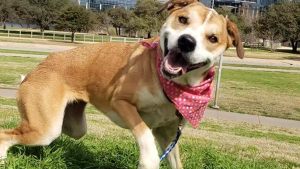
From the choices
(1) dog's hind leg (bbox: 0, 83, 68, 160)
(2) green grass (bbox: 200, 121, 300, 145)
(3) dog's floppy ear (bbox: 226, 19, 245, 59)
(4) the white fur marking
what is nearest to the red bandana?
(3) dog's floppy ear (bbox: 226, 19, 245, 59)

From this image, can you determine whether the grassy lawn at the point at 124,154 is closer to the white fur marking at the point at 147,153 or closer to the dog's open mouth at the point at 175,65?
the white fur marking at the point at 147,153

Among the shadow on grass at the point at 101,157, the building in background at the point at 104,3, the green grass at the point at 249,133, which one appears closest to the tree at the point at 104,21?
the building in background at the point at 104,3

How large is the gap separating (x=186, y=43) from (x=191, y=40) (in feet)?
0.18

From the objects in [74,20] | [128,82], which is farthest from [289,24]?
[128,82]

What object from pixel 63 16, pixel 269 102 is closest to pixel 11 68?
pixel 269 102

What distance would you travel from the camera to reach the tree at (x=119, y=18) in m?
83.0

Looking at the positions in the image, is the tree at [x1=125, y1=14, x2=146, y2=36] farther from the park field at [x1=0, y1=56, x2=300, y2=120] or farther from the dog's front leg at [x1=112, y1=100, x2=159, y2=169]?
the dog's front leg at [x1=112, y1=100, x2=159, y2=169]

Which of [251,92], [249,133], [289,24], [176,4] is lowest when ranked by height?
[251,92]

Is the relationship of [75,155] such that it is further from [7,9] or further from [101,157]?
[7,9]

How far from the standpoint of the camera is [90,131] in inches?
280

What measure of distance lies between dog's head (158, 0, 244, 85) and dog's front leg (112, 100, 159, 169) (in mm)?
537

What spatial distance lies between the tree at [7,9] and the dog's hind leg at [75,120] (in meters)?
73.2

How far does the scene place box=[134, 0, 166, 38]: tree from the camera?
2781 inches

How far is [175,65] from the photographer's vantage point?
3.43 m
